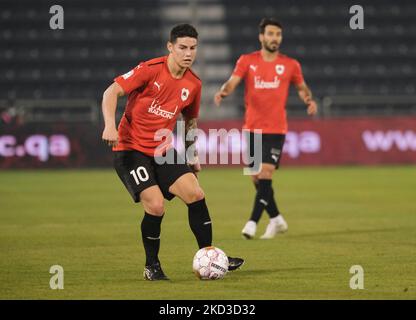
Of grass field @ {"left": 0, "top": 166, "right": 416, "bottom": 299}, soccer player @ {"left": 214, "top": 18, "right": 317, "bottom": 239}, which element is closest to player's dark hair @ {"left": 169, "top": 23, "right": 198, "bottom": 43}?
grass field @ {"left": 0, "top": 166, "right": 416, "bottom": 299}

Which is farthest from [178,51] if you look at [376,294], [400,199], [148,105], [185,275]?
[400,199]

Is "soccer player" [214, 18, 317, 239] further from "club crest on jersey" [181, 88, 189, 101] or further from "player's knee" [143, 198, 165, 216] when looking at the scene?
"player's knee" [143, 198, 165, 216]

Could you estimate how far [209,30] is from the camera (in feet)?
96.4

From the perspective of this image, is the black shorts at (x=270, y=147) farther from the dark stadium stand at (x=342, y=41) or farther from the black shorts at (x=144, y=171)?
the dark stadium stand at (x=342, y=41)

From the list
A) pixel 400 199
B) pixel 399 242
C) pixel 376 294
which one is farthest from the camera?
pixel 400 199

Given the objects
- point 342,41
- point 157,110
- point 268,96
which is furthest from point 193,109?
point 342,41

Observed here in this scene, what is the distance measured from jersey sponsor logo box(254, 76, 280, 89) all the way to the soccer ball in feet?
13.4

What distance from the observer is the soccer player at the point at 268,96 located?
11.1m

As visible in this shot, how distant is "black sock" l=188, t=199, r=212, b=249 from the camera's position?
7.84 meters

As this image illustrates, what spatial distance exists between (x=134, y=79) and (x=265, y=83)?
157 inches

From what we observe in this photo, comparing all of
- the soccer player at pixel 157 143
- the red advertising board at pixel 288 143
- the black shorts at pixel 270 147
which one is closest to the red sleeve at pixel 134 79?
the soccer player at pixel 157 143

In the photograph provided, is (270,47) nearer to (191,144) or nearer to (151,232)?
(191,144)
